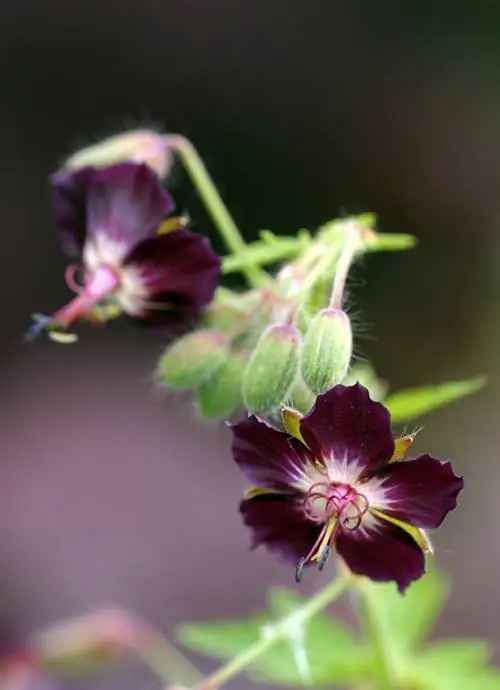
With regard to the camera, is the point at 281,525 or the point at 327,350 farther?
the point at 281,525

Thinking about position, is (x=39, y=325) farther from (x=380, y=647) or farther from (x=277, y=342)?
(x=380, y=647)

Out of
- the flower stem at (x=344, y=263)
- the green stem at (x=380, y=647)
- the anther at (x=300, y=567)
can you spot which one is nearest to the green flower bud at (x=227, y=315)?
the flower stem at (x=344, y=263)

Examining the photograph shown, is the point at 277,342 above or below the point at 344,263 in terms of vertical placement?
below

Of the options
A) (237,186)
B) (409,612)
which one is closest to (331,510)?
(409,612)

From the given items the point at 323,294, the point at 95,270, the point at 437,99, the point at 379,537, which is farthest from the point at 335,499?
the point at 437,99

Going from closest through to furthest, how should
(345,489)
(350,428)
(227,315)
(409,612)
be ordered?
(350,428), (345,489), (227,315), (409,612)

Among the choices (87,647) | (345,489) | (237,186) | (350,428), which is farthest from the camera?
(237,186)

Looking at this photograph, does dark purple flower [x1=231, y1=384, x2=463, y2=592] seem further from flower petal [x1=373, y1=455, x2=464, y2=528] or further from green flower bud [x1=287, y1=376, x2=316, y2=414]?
green flower bud [x1=287, y1=376, x2=316, y2=414]
